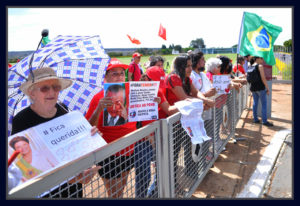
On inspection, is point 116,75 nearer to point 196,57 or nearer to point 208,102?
point 208,102

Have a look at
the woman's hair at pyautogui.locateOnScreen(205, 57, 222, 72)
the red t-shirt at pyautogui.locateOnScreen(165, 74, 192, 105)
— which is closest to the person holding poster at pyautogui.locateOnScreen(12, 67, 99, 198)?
the red t-shirt at pyautogui.locateOnScreen(165, 74, 192, 105)

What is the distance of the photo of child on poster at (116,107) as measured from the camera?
2.31 metres

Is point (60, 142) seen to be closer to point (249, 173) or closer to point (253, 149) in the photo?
point (249, 173)

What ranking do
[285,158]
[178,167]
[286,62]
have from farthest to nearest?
[286,62], [285,158], [178,167]

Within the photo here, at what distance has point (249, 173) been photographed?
15.0 ft

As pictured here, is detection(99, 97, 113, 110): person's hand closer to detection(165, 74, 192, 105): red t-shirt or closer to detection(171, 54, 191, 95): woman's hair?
detection(165, 74, 192, 105): red t-shirt

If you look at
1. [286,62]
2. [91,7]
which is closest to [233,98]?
[91,7]

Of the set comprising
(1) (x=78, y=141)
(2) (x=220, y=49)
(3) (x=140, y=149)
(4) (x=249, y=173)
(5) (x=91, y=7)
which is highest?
(2) (x=220, y=49)

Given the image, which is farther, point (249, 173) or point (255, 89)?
point (255, 89)

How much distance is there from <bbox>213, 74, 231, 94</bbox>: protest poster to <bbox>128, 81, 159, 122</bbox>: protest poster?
2194 millimetres

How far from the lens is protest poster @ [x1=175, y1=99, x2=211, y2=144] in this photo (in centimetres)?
300

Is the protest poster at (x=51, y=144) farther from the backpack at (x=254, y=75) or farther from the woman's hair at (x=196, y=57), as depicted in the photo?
the backpack at (x=254, y=75)

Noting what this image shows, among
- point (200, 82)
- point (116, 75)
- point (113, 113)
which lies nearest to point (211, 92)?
point (200, 82)

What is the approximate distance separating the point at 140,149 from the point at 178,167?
790mm
